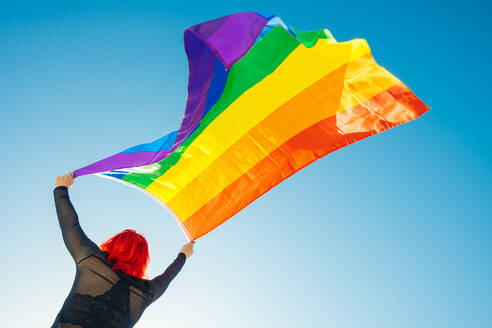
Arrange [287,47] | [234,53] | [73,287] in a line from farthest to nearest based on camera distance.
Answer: [287,47], [234,53], [73,287]

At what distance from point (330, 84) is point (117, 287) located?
279cm

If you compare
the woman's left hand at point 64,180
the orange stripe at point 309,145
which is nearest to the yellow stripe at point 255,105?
the orange stripe at point 309,145

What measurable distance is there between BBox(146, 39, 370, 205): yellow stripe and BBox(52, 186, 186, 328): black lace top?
1.77 metres

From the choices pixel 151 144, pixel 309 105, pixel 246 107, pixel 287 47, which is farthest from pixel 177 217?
pixel 287 47

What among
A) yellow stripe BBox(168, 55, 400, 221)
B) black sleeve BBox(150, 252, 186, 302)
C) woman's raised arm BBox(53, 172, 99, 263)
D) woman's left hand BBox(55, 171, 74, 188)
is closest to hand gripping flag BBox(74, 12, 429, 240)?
yellow stripe BBox(168, 55, 400, 221)

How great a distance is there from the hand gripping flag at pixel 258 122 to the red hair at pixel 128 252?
130 cm

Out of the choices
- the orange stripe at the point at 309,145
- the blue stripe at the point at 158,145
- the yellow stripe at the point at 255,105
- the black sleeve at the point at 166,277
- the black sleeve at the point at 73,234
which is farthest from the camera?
the blue stripe at the point at 158,145

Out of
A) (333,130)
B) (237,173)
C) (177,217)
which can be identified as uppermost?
(333,130)

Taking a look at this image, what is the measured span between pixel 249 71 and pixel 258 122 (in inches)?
21.9

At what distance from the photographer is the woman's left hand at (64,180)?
2.69 meters

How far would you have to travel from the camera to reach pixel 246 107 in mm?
4145

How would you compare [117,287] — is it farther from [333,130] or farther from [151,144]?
[333,130]

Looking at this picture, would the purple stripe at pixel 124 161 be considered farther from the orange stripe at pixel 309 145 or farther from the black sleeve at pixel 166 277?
the black sleeve at pixel 166 277

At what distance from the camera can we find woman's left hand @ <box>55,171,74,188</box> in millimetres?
2693
